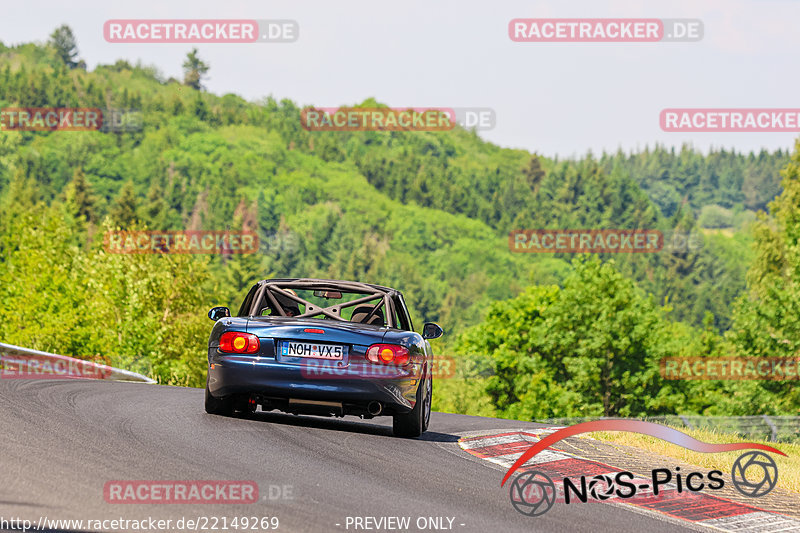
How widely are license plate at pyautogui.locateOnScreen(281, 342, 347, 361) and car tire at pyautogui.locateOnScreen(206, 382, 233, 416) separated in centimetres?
126

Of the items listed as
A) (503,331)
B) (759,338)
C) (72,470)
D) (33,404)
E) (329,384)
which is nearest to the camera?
(72,470)

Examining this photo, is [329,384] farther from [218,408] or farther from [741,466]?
[741,466]

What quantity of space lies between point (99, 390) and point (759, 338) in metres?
39.4

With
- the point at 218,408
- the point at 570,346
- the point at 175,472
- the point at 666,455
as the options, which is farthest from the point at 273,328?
the point at 570,346

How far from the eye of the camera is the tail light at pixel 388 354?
9367 millimetres

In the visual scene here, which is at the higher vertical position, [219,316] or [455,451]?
[219,316]

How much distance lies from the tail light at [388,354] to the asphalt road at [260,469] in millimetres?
818

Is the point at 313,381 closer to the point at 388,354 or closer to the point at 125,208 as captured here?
the point at 388,354

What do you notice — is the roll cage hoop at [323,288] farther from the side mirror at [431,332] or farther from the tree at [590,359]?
the tree at [590,359]

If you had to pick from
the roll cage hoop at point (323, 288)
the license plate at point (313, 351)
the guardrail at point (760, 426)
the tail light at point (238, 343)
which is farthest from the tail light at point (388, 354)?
the guardrail at point (760, 426)

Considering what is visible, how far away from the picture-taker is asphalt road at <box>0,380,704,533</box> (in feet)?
19.3

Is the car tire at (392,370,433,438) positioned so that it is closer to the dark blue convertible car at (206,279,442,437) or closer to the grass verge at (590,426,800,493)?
the dark blue convertible car at (206,279,442,437)

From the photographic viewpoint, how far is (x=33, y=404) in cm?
1016

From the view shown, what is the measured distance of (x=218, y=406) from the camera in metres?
10.3
